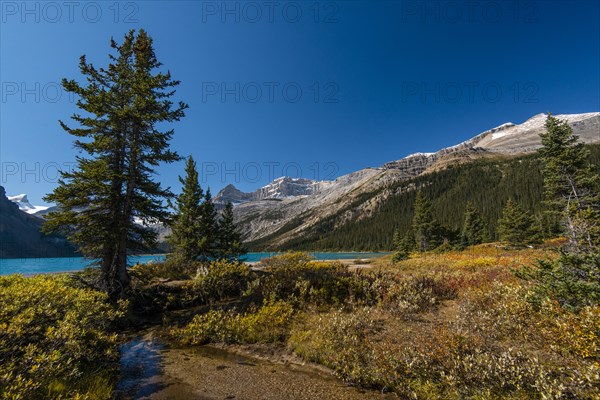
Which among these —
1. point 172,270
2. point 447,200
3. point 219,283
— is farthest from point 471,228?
point 447,200

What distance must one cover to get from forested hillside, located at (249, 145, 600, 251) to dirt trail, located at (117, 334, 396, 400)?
122838 mm

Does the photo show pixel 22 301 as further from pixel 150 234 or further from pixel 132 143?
pixel 132 143

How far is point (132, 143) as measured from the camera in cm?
1514

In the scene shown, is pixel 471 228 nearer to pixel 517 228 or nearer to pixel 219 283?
pixel 517 228

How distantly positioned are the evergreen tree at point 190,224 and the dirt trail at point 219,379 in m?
20.3

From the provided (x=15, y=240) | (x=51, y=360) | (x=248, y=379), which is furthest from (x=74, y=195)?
(x=15, y=240)

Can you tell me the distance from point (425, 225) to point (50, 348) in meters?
57.4

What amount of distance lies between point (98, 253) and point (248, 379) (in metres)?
12.4

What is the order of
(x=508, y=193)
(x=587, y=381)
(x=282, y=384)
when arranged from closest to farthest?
(x=587, y=381), (x=282, y=384), (x=508, y=193)

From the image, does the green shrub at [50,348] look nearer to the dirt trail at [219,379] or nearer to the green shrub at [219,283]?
the dirt trail at [219,379]

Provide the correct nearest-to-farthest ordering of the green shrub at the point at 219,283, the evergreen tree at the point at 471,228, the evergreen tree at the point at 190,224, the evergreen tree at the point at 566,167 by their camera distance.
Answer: the green shrub at the point at 219,283
the evergreen tree at the point at 566,167
the evergreen tree at the point at 190,224
the evergreen tree at the point at 471,228

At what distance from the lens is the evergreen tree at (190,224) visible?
2853 cm

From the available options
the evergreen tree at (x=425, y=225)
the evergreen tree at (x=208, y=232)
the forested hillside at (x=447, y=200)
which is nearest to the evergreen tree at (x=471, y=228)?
the evergreen tree at (x=425, y=225)

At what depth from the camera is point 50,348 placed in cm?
534
